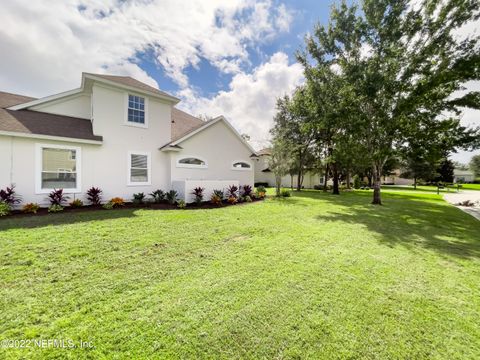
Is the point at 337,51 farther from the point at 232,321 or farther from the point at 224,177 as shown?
the point at 232,321

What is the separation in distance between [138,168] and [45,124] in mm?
4428

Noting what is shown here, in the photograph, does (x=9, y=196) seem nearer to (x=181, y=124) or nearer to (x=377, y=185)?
(x=181, y=124)

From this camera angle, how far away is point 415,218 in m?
10.0

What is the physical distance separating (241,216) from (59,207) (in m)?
7.69

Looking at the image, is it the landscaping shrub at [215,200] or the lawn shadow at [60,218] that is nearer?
the lawn shadow at [60,218]

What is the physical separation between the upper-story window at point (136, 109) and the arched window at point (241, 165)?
6741mm

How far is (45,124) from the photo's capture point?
980 centimetres

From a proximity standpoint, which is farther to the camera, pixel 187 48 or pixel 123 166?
pixel 187 48

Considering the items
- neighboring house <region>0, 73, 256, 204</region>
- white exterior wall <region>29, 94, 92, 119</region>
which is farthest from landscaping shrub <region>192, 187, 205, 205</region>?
white exterior wall <region>29, 94, 92, 119</region>

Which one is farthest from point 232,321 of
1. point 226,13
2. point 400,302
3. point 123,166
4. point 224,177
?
point 226,13

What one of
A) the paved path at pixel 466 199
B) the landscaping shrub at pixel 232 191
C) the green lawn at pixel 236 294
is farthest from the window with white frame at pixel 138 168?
the paved path at pixel 466 199

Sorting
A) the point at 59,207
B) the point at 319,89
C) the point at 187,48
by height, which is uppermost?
the point at 187,48

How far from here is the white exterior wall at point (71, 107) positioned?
1100cm

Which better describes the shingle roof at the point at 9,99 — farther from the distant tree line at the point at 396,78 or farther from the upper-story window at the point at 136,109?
the distant tree line at the point at 396,78
